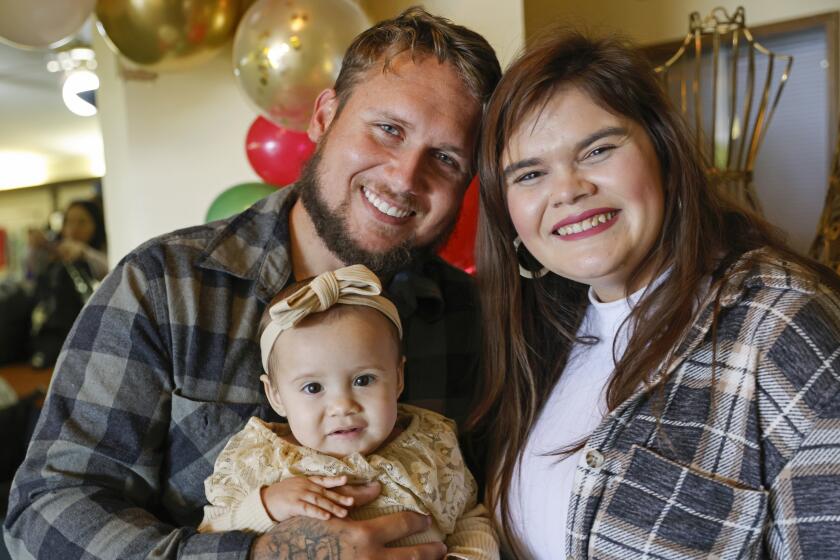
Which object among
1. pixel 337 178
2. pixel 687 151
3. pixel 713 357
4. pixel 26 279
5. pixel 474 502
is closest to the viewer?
pixel 713 357

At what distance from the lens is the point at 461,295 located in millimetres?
2051

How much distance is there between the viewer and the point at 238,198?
301 centimetres

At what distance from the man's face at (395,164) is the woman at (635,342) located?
0.16 metres

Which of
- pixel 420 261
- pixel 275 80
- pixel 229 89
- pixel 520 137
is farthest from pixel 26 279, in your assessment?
pixel 520 137

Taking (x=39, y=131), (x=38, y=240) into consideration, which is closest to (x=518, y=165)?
(x=38, y=240)

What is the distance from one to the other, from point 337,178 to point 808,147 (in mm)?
3005

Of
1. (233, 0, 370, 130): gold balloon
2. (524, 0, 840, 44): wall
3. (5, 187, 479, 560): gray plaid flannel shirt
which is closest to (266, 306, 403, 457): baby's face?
(5, 187, 479, 560): gray plaid flannel shirt

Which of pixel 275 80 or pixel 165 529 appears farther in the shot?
pixel 275 80

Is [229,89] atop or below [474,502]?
atop

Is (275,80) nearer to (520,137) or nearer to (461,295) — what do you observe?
(461,295)

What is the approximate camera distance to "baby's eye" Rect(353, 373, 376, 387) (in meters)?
1.47

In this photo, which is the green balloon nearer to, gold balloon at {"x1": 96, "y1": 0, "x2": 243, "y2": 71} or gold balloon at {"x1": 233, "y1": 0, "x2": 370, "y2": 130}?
gold balloon at {"x1": 233, "y1": 0, "x2": 370, "y2": 130}

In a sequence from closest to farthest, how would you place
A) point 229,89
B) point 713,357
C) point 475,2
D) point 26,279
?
point 713,357 < point 475,2 < point 229,89 < point 26,279

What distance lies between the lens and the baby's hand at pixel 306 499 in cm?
139
